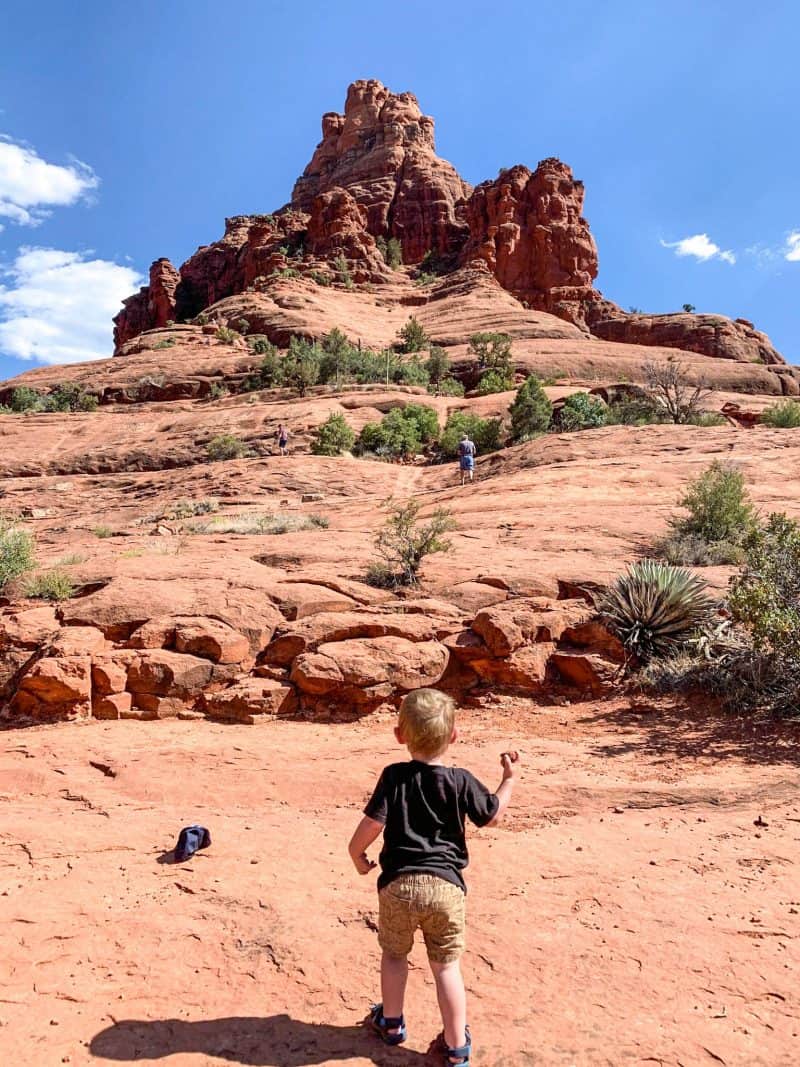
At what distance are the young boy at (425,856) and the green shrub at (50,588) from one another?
278 inches

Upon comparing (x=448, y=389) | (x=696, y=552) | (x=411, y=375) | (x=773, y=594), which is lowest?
(x=773, y=594)

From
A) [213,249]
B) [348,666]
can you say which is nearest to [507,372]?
[348,666]

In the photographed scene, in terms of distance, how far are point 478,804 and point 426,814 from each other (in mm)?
206

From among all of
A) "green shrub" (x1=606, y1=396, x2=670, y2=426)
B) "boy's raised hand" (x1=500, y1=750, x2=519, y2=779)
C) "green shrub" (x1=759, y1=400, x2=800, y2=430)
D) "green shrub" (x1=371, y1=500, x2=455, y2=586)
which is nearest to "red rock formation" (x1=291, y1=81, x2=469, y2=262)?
"green shrub" (x1=606, y1=396, x2=670, y2=426)

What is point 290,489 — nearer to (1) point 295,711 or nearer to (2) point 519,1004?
(1) point 295,711

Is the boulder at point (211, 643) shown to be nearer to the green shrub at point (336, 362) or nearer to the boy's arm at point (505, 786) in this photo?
the boy's arm at point (505, 786)

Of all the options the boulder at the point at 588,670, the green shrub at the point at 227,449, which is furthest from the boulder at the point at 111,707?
the green shrub at the point at 227,449

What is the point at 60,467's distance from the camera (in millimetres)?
26484

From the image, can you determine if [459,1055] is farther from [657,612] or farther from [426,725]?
[657,612]

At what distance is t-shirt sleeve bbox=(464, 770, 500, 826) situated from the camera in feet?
8.53

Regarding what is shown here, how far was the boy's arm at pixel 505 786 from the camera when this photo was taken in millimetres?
2648

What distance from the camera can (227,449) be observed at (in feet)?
84.6

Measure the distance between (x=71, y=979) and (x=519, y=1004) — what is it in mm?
1930

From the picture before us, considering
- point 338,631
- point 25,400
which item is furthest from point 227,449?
point 25,400
